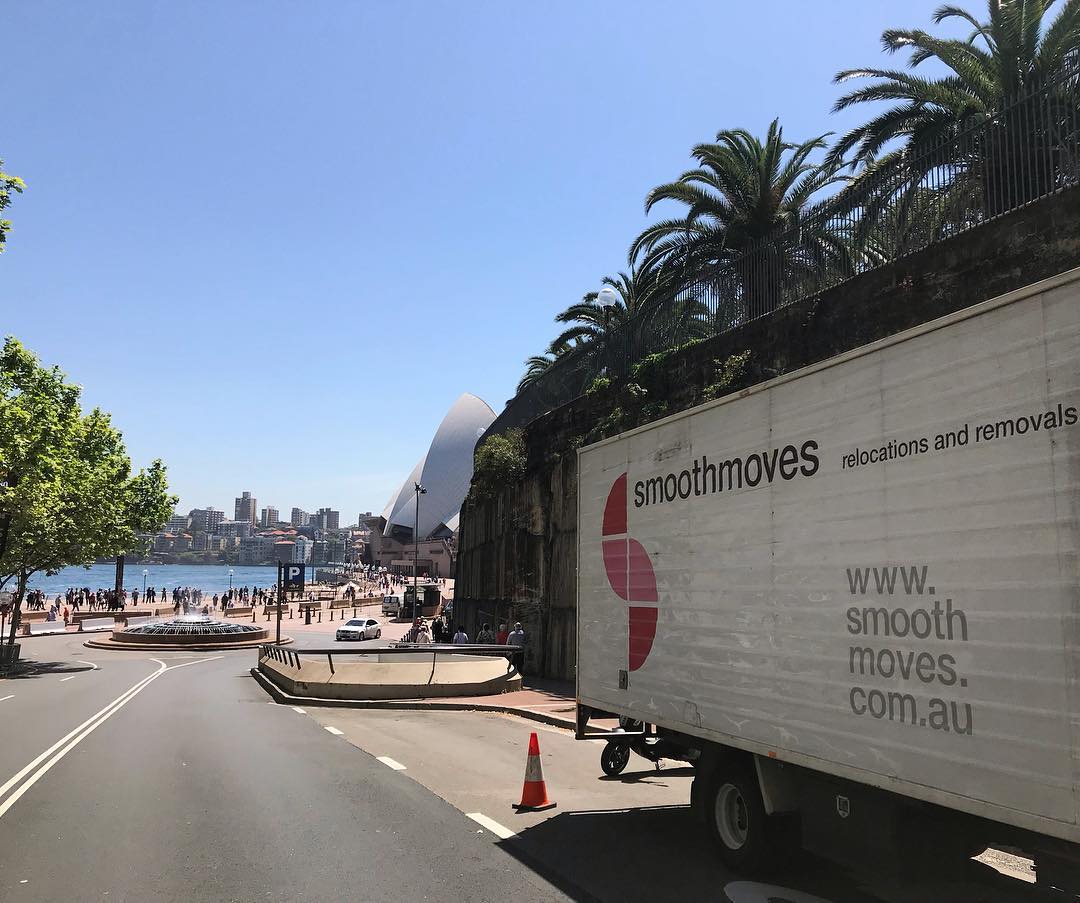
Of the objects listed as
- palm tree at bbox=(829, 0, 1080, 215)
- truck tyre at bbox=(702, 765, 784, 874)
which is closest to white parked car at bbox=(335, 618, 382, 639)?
palm tree at bbox=(829, 0, 1080, 215)

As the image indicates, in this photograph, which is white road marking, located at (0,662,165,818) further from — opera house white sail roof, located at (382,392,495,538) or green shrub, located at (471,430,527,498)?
opera house white sail roof, located at (382,392,495,538)

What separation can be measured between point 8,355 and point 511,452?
19.6 metres

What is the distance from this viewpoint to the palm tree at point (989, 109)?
1205cm

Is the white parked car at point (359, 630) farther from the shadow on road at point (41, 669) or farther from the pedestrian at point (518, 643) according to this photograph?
the pedestrian at point (518, 643)

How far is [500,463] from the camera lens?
32625 mm

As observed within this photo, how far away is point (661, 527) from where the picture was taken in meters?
7.77

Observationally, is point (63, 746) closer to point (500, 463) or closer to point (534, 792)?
point (534, 792)

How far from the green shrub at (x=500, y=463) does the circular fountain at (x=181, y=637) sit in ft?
→ 50.9

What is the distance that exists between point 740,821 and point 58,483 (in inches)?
1146

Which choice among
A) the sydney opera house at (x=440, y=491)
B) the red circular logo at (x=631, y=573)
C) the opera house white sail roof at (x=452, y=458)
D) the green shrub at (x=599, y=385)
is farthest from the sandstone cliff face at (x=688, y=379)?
the opera house white sail roof at (x=452, y=458)

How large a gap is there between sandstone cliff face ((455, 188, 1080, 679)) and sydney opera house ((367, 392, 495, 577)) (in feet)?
246

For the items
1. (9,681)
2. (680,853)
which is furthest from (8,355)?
(680,853)

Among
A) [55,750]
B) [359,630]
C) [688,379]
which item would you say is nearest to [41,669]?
[359,630]

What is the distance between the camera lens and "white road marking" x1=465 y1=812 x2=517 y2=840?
7574mm
